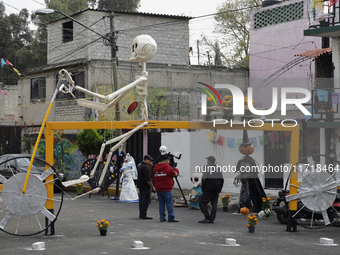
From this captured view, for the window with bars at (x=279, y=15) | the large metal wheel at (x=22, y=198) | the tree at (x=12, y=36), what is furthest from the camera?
the tree at (x=12, y=36)

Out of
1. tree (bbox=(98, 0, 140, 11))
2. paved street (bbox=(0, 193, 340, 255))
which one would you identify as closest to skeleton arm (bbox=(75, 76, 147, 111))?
paved street (bbox=(0, 193, 340, 255))

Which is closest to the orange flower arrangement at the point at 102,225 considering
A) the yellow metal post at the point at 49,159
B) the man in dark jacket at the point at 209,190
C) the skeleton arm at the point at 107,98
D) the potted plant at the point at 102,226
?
the potted plant at the point at 102,226

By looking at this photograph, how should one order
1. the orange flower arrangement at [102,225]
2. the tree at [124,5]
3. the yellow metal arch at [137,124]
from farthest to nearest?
the tree at [124,5], the yellow metal arch at [137,124], the orange flower arrangement at [102,225]

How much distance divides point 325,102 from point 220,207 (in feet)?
17.3

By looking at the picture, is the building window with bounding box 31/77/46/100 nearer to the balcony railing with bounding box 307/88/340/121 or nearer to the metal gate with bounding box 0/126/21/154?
the metal gate with bounding box 0/126/21/154

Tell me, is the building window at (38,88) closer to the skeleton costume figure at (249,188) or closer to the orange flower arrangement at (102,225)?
the skeleton costume figure at (249,188)

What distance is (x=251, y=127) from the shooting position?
1126 centimetres

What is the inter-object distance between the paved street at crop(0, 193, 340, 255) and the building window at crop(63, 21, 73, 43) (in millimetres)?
18233

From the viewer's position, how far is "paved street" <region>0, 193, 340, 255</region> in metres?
8.77

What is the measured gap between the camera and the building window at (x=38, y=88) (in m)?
30.1

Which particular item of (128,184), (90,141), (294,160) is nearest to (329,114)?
(294,160)

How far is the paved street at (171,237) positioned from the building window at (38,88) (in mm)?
17492

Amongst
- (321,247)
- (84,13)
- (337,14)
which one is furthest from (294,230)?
(84,13)

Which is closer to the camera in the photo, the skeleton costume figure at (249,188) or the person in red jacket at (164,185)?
the person in red jacket at (164,185)
